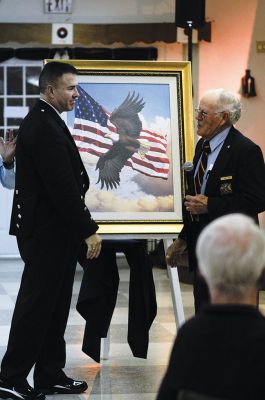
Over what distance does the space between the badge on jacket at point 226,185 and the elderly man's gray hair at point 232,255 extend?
1.90m

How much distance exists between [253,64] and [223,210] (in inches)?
279

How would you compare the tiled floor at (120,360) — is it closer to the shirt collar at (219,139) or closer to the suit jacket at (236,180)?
the suit jacket at (236,180)

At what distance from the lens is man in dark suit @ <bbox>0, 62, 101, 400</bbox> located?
3.86 metres

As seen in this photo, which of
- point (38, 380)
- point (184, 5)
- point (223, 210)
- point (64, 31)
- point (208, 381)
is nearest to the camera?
point (208, 381)

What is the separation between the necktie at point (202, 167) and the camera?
12.9ft

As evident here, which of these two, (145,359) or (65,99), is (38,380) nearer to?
(145,359)

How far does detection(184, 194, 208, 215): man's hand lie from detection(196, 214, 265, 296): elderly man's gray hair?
6.29ft

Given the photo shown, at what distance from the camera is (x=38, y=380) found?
165 inches

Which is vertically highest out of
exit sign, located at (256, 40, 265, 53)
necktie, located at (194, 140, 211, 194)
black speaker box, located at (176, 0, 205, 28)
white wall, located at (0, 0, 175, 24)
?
white wall, located at (0, 0, 175, 24)

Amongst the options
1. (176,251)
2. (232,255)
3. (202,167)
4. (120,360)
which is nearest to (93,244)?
(176,251)

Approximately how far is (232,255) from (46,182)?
2.08 m

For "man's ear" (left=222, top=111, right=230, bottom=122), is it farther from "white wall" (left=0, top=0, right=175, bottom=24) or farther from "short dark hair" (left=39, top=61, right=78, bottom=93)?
"white wall" (left=0, top=0, right=175, bottom=24)

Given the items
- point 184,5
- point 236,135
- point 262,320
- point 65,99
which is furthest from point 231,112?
point 184,5

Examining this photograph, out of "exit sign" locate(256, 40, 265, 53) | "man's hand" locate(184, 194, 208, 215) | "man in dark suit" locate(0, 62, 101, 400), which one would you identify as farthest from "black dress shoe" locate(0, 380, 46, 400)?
"exit sign" locate(256, 40, 265, 53)
